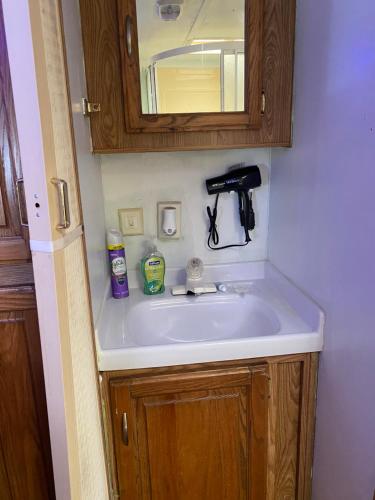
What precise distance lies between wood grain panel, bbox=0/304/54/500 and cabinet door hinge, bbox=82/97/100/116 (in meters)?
0.52

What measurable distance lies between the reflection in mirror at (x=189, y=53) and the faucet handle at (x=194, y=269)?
1.65 feet

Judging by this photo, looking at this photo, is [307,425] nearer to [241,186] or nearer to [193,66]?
[241,186]

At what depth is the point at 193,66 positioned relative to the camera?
Result: 97 cm

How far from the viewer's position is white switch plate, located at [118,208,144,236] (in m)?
1.22

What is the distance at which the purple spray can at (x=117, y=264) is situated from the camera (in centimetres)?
113

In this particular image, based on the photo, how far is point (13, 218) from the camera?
71cm

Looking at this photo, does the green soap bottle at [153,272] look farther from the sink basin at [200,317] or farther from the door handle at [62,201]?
the door handle at [62,201]

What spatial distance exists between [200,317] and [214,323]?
2.0 inches

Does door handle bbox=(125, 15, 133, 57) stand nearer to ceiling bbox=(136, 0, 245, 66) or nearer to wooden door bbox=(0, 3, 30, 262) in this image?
ceiling bbox=(136, 0, 245, 66)

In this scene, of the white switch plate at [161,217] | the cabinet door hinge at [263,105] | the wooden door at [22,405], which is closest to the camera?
the wooden door at [22,405]

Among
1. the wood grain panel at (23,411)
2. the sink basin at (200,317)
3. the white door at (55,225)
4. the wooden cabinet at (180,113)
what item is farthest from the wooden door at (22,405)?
the wooden cabinet at (180,113)

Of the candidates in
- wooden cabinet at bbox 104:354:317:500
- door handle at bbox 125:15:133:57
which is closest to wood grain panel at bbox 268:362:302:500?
wooden cabinet at bbox 104:354:317:500

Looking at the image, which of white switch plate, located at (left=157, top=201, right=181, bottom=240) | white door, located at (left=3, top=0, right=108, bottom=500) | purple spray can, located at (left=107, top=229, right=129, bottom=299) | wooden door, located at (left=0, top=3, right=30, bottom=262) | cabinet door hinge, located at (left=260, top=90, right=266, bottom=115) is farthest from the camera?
white switch plate, located at (left=157, top=201, right=181, bottom=240)

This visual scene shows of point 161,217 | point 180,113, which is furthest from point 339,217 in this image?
point 161,217
